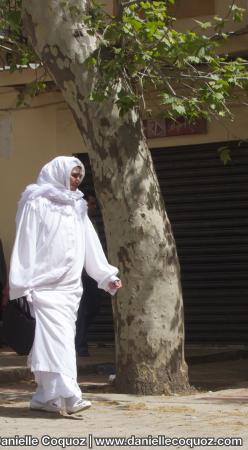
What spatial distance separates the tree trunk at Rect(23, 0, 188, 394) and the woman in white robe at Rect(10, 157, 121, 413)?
27.6 inches

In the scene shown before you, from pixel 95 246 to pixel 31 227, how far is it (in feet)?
2.08

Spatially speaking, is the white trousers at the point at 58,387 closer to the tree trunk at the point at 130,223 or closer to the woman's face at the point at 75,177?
the tree trunk at the point at 130,223

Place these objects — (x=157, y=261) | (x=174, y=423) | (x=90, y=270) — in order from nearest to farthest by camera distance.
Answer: (x=174, y=423) < (x=90, y=270) < (x=157, y=261)

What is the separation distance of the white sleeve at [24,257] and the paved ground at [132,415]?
3.17ft

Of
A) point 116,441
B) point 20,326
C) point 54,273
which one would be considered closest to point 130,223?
point 54,273

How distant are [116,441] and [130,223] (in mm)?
2521

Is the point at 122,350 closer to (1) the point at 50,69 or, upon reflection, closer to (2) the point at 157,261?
(2) the point at 157,261

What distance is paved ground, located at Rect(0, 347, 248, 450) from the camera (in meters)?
6.91

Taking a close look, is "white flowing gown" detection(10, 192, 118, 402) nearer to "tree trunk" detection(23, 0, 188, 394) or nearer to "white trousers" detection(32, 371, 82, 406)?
"white trousers" detection(32, 371, 82, 406)

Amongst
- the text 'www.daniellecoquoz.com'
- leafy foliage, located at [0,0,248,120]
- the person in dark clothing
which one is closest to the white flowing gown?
the text 'www.daniellecoquoz.com'

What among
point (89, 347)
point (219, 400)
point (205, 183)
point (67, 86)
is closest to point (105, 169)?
point (67, 86)

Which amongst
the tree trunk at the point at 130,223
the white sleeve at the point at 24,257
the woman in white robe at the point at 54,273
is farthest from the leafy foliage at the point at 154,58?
the white sleeve at the point at 24,257

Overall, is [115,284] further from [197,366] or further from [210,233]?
[210,233]

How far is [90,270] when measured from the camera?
8.23 metres
